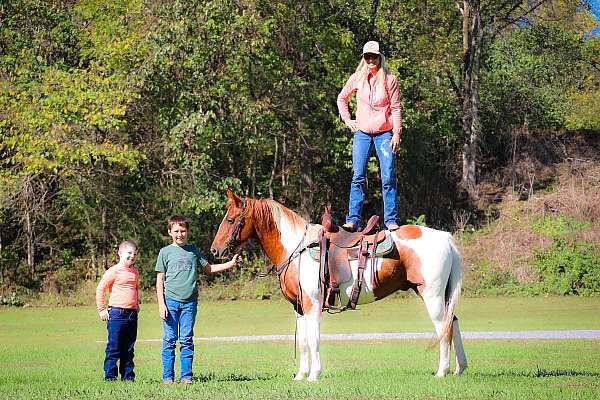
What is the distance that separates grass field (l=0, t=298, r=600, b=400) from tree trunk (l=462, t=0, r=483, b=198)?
14484 mm

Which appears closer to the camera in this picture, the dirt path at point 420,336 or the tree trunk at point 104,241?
the dirt path at point 420,336

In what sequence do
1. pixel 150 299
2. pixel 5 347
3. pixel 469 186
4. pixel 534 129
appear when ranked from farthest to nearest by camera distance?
pixel 534 129 → pixel 469 186 → pixel 150 299 → pixel 5 347

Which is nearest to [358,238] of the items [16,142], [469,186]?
[16,142]

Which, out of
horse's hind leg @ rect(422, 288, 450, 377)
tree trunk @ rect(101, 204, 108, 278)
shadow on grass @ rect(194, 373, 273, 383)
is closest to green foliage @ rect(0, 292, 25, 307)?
tree trunk @ rect(101, 204, 108, 278)

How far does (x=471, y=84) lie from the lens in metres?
48.0

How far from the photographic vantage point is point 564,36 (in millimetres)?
53000

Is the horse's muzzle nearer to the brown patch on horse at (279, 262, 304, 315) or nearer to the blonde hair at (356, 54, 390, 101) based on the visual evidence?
the brown patch on horse at (279, 262, 304, 315)

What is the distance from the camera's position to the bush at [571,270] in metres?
36.1

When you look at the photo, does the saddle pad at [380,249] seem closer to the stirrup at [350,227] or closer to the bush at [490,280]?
the stirrup at [350,227]

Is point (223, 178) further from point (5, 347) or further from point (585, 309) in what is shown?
point (5, 347)

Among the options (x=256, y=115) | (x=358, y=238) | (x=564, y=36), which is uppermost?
(x=564, y=36)

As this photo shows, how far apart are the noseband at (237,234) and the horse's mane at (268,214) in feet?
0.44

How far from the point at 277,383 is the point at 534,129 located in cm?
4075

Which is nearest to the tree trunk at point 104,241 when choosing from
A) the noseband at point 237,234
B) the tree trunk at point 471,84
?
the tree trunk at point 471,84
